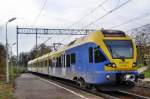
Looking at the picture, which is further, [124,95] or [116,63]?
[124,95]

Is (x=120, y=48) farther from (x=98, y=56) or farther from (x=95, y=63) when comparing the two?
Result: (x=95, y=63)

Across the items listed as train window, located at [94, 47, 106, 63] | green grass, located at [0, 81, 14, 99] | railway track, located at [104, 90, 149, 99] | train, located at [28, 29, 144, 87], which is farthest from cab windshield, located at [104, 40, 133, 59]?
green grass, located at [0, 81, 14, 99]

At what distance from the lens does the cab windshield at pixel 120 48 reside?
21891 millimetres

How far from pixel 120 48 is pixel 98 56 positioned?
1.19 metres

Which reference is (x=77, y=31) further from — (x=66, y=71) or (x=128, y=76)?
(x=128, y=76)

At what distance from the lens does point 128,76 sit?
844 inches

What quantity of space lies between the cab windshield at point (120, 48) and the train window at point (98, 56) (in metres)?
0.49

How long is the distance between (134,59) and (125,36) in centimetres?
159

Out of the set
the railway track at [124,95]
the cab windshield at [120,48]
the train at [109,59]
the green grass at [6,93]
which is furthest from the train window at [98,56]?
the green grass at [6,93]

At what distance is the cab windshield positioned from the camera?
21.9 meters

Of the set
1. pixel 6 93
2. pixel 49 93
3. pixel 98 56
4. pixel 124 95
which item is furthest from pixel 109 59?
pixel 6 93

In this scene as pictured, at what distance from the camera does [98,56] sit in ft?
72.5

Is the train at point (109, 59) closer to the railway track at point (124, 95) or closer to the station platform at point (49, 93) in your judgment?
the railway track at point (124, 95)

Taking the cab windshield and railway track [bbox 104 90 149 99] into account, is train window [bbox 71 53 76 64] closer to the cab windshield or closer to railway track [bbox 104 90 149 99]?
railway track [bbox 104 90 149 99]
